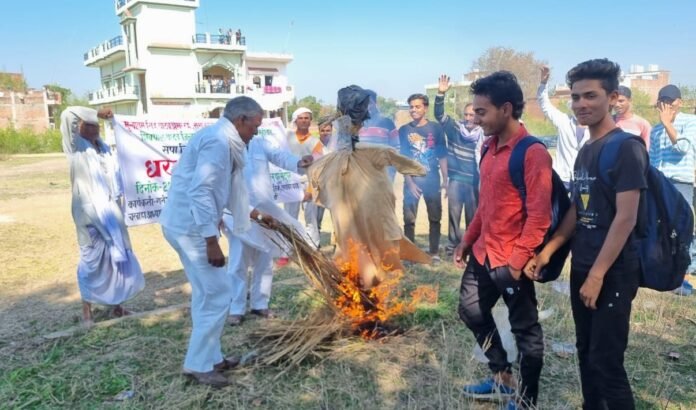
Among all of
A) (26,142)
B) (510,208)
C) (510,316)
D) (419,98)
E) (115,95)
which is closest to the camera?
(510,208)

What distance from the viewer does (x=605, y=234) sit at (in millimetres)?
2268

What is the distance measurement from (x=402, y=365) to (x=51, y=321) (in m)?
3.32

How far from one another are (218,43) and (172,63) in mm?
3778

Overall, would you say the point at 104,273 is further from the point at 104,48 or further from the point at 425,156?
the point at 104,48

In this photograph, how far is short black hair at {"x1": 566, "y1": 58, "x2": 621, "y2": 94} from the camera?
7.45 feet

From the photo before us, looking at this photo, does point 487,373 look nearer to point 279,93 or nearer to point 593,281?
point 593,281

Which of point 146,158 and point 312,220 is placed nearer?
point 146,158

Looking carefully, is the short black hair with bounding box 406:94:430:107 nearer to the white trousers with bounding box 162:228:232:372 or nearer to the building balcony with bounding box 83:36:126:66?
the white trousers with bounding box 162:228:232:372

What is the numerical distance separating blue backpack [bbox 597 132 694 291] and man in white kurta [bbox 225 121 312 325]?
8.48 feet

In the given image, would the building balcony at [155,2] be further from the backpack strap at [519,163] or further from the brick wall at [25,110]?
the backpack strap at [519,163]

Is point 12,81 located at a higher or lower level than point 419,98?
higher

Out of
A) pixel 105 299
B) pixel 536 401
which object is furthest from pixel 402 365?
pixel 105 299

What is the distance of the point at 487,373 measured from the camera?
3.38 m

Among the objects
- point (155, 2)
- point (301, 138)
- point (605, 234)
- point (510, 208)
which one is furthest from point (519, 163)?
point (155, 2)
